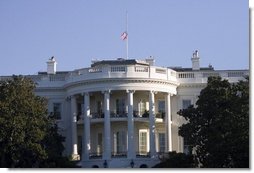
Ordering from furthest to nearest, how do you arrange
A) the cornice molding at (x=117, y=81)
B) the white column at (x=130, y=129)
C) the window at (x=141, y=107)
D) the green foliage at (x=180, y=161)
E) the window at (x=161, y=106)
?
1. the window at (x=161, y=106)
2. the window at (x=141, y=107)
3. the cornice molding at (x=117, y=81)
4. the white column at (x=130, y=129)
5. the green foliage at (x=180, y=161)

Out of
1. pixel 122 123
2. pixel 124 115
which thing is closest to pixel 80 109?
pixel 122 123

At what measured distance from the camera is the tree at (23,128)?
27.3 metres

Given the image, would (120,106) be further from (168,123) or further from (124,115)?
(168,123)

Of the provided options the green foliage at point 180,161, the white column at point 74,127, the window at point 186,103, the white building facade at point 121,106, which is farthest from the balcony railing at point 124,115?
the green foliage at point 180,161

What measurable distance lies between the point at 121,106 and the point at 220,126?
7487mm

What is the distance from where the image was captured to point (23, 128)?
90.3ft

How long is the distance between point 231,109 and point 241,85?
1399mm

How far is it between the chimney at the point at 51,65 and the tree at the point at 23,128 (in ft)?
20.7

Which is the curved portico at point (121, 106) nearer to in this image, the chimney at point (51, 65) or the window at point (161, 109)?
the window at point (161, 109)

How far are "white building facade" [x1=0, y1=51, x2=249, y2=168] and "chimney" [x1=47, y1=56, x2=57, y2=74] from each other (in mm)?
719

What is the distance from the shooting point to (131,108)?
106 ft

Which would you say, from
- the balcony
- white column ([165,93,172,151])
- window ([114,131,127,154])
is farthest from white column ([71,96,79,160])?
white column ([165,93,172,151])

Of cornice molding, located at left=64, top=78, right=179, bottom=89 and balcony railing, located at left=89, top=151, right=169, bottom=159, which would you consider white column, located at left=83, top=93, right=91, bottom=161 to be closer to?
balcony railing, located at left=89, top=151, right=169, bottom=159

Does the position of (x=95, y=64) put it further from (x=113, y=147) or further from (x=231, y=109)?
(x=231, y=109)
